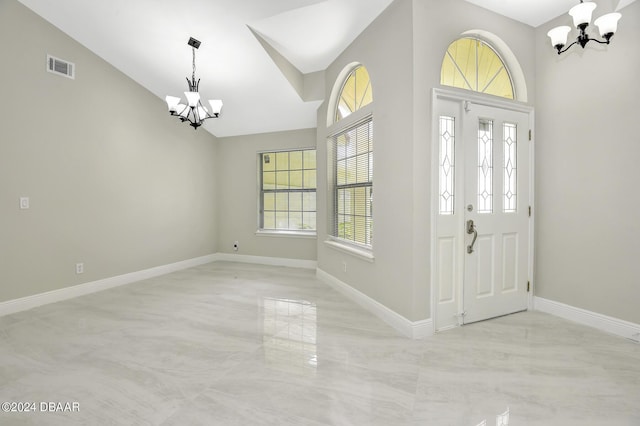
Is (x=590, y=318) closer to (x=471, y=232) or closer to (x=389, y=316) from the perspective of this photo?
(x=471, y=232)

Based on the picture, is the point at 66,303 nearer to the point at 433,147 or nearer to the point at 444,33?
the point at 433,147

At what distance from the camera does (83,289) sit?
388 centimetres

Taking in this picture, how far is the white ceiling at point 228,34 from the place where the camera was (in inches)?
122

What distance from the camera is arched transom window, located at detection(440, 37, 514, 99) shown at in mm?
2875

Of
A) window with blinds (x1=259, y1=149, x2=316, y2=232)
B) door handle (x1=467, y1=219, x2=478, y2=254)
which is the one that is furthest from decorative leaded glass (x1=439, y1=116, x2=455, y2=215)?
window with blinds (x1=259, y1=149, x2=316, y2=232)

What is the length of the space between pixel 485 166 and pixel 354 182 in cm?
150

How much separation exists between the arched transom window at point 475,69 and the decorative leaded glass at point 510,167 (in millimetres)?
416

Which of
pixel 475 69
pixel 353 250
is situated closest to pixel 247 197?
pixel 353 250

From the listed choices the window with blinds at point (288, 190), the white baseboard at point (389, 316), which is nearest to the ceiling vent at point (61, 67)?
the window with blinds at point (288, 190)

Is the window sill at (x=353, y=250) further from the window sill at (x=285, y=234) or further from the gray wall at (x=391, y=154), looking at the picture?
the window sill at (x=285, y=234)

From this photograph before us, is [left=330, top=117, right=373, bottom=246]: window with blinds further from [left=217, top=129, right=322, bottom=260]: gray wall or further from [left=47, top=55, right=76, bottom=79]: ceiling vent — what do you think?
[left=47, top=55, right=76, bottom=79]: ceiling vent

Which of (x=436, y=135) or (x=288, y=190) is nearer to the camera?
(x=436, y=135)

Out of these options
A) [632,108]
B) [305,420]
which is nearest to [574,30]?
[632,108]

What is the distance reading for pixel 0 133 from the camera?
3.15 metres
